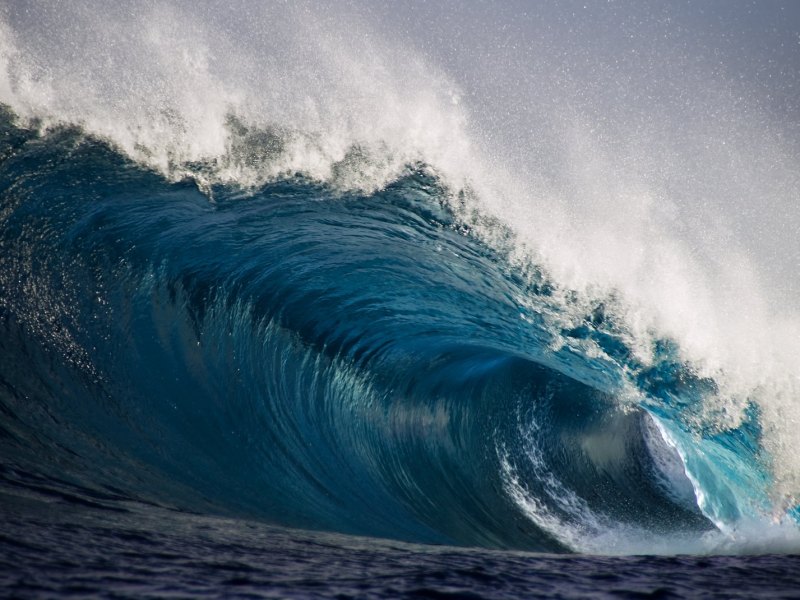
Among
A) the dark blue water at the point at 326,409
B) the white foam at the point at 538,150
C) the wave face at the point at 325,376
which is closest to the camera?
the dark blue water at the point at 326,409

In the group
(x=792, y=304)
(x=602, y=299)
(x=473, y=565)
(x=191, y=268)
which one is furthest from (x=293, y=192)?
(x=792, y=304)

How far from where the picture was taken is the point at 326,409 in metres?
6.40

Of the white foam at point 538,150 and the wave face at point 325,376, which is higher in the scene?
the white foam at point 538,150

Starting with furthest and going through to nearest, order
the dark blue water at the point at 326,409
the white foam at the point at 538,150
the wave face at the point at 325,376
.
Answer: the white foam at the point at 538,150, the wave face at the point at 325,376, the dark blue water at the point at 326,409

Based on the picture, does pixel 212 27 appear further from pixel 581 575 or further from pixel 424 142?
pixel 581 575

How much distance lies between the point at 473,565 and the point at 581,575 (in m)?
0.39

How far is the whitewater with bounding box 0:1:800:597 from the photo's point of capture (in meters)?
5.02

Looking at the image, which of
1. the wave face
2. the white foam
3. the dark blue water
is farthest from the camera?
the white foam

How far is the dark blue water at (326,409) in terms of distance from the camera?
7.72 ft

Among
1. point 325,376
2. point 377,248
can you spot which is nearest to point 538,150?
point 377,248

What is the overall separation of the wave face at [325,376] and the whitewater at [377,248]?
31 mm

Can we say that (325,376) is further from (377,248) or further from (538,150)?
(538,150)

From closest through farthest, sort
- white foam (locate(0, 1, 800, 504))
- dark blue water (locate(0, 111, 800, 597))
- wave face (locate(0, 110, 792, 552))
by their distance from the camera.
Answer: dark blue water (locate(0, 111, 800, 597))
wave face (locate(0, 110, 792, 552))
white foam (locate(0, 1, 800, 504))

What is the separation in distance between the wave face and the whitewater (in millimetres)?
31
